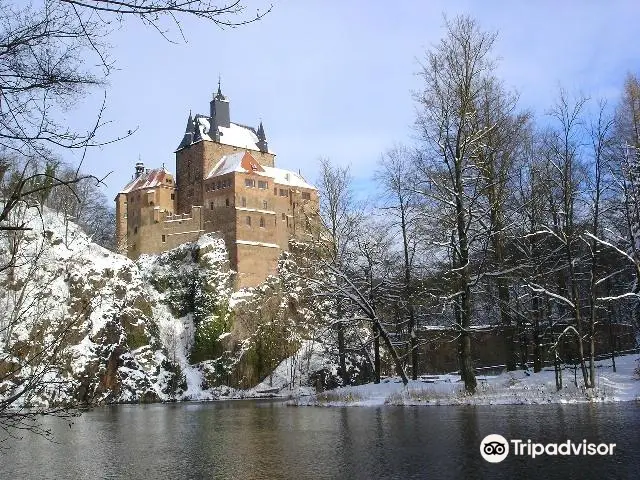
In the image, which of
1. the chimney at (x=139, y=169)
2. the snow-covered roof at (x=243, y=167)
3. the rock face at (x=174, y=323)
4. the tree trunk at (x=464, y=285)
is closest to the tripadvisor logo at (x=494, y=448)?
the tree trunk at (x=464, y=285)

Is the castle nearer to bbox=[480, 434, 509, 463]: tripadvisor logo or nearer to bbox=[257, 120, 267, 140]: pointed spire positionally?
bbox=[257, 120, 267, 140]: pointed spire

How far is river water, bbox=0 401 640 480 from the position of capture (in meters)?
7.93

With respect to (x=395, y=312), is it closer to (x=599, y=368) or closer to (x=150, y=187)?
(x=599, y=368)

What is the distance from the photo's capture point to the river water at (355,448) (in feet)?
26.0

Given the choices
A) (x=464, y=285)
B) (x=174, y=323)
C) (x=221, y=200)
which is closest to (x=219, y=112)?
(x=221, y=200)

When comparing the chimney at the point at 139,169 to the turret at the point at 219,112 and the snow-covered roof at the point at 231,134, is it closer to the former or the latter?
the snow-covered roof at the point at 231,134

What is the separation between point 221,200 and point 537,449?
53331mm

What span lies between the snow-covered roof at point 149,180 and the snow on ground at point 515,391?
155ft

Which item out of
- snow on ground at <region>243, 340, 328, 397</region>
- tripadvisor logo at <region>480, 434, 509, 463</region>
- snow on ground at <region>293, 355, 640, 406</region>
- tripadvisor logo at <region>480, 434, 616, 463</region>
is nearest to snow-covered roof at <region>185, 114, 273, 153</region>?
snow on ground at <region>243, 340, 328, 397</region>

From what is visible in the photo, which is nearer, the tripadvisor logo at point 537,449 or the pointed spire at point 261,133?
the tripadvisor logo at point 537,449

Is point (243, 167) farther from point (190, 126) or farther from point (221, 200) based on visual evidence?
point (190, 126)

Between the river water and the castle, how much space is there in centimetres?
4165

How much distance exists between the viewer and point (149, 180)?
2616 inches

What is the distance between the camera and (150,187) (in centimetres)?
6469
